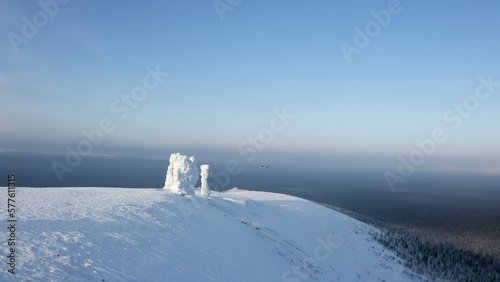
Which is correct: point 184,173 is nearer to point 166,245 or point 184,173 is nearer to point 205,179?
point 205,179

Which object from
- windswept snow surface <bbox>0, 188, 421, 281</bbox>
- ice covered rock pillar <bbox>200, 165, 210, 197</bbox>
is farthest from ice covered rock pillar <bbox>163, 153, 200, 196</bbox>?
ice covered rock pillar <bbox>200, 165, 210, 197</bbox>

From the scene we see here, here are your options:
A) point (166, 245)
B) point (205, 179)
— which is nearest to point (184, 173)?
point (205, 179)

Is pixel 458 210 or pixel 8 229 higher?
pixel 8 229

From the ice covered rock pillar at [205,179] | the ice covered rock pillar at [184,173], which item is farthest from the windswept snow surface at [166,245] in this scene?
the ice covered rock pillar at [205,179]

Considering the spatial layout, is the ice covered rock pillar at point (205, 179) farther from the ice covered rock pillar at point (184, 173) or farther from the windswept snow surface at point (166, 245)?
the ice covered rock pillar at point (184, 173)

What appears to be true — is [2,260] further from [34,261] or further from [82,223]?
[82,223]

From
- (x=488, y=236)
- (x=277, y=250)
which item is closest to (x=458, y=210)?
(x=488, y=236)

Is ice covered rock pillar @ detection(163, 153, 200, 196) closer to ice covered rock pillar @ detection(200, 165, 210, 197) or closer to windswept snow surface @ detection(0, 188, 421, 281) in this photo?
windswept snow surface @ detection(0, 188, 421, 281)
